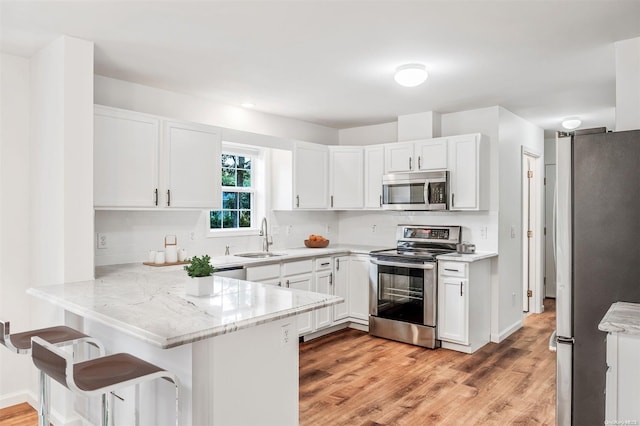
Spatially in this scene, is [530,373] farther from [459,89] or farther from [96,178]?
[96,178]

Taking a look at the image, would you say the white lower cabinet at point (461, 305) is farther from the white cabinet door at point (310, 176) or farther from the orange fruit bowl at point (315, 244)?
the white cabinet door at point (310, 176)

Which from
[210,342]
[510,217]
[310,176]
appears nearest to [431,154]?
[510,217]

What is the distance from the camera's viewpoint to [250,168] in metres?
4.96

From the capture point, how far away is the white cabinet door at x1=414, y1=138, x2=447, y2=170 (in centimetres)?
459

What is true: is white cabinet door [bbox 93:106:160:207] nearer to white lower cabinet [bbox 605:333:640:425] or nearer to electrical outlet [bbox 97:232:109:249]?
electrical outlet [bbox 97:232:109:249]

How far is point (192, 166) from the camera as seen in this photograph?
12.4 ft

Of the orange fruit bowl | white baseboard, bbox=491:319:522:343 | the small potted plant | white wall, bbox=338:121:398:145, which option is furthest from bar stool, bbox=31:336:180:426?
white wall, bbox=338:121:398:145

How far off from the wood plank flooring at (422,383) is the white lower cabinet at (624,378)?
1237 mm

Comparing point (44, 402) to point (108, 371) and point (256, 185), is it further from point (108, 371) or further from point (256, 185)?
point (256, 185)

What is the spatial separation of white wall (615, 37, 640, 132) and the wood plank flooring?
2016 mm

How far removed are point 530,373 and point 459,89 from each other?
2581 mm

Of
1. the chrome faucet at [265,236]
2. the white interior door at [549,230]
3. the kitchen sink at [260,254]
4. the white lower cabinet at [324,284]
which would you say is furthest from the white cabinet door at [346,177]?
the white interior door at [549,230]

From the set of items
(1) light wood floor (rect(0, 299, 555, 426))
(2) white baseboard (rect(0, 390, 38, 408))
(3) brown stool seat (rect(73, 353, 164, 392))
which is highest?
(3) brown stool seat (rect(73, 353, 164, 392))

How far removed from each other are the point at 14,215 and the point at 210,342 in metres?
2.23
